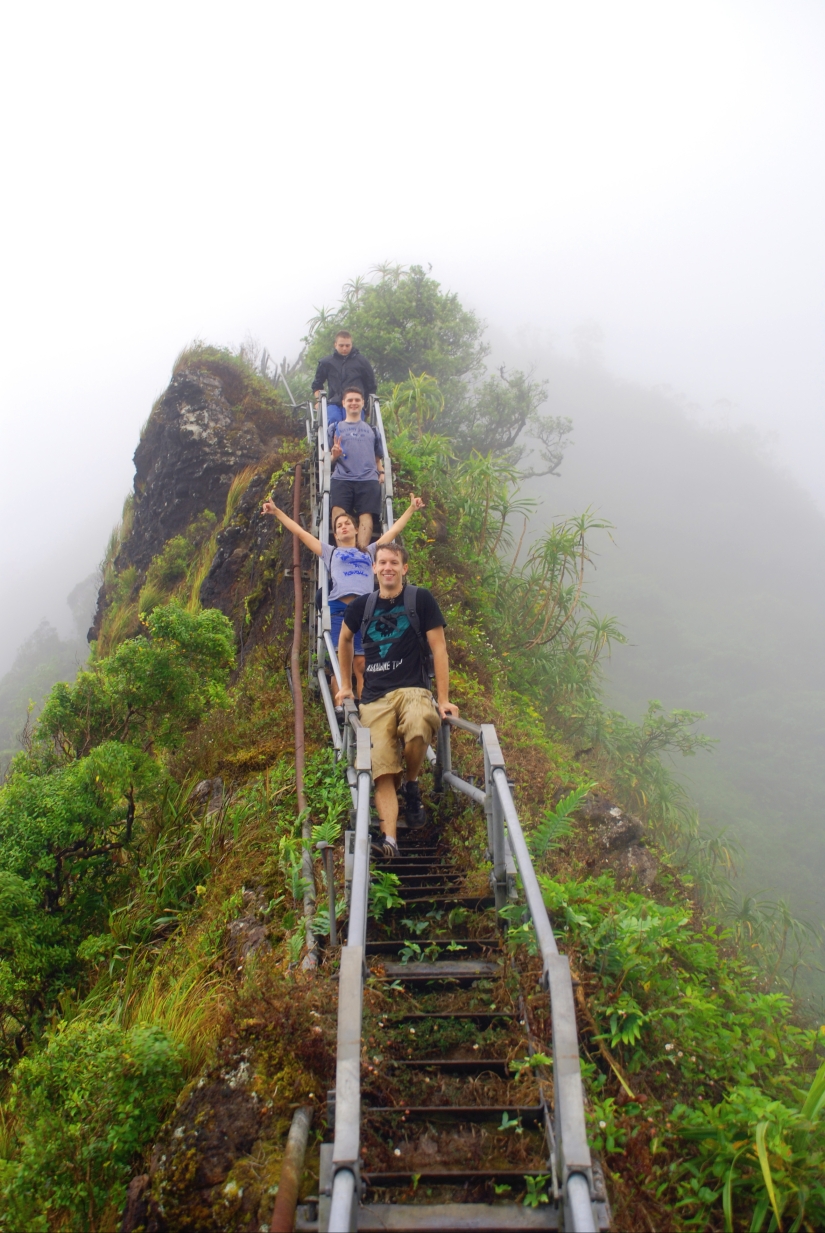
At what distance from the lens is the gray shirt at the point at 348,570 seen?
5480 mm

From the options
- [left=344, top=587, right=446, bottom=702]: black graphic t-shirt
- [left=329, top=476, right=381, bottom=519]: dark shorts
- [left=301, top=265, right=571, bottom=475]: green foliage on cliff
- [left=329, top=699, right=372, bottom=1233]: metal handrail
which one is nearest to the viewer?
[left=329, top=699, right=372, bottom=1233]: metal handrail

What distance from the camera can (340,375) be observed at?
841 centimetres

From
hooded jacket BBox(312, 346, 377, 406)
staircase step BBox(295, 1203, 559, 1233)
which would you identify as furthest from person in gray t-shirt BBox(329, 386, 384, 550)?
staircase step BBox(295, 1203, 559, 1233)

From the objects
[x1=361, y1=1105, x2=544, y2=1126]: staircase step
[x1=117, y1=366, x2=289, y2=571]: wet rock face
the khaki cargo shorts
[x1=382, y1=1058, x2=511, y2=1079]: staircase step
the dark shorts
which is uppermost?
[x1=117, y1=366, x2=289, y2=571]: wet rock face

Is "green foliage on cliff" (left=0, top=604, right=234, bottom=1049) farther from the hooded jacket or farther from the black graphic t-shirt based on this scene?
the hooded jacket

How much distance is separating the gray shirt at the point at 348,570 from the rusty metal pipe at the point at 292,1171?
12.1ft

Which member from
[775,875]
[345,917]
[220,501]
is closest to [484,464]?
[220,501]

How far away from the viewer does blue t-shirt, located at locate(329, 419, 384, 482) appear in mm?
7043

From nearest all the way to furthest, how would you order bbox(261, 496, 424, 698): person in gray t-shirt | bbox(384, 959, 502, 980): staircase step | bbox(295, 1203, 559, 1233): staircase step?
bbox(295, 1203, 559, 1233): staircase step, bbox(384, 959, 502, 980): staircase step, bbox(261, 496, 424, 698): person in gray t-shirt

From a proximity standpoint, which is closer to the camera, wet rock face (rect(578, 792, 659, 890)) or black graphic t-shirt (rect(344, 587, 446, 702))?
black graphic t-shirt (rect(344, 587, 446, 702))

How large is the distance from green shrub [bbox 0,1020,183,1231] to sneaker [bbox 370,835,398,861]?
1258 mm

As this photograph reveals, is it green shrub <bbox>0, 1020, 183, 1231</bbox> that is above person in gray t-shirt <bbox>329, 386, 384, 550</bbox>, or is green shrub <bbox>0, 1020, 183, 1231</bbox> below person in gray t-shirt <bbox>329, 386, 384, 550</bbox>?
below

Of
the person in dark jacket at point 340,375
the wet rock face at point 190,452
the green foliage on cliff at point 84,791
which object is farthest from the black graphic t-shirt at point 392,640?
the wet rock face at point 190,452

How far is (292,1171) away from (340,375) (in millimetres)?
7941
